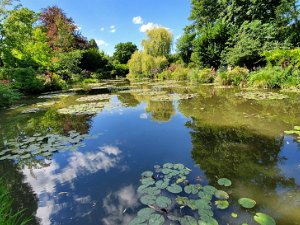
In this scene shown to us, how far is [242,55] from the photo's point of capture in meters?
14.3

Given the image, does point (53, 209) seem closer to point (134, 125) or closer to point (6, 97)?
point (134, 125)

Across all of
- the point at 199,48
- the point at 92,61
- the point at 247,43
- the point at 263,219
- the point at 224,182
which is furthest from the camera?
the point at 92,61

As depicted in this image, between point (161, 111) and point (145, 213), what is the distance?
4950 mm

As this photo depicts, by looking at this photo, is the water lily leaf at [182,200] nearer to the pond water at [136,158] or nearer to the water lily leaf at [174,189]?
the water lily leaf at [174,189]

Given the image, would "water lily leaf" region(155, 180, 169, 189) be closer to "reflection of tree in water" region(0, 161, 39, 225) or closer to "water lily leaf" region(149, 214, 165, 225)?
"water lily leaf" region(149, 214, 165, 225)

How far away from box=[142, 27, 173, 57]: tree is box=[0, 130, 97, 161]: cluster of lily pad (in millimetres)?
21663

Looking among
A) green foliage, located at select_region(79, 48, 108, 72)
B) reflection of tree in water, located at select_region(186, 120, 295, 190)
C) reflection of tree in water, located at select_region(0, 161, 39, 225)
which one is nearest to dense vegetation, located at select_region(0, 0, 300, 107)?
green foliage, located at select_region(79, 48, 108, 72)

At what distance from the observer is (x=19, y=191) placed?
268 cm

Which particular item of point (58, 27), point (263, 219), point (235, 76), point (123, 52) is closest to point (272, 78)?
point (235, 76)

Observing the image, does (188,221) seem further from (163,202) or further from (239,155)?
(239,155)

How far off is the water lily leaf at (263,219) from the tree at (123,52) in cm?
4539

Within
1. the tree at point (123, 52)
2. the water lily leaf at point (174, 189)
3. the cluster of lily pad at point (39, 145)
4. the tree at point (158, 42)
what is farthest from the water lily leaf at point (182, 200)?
the tree at point (123, 52)

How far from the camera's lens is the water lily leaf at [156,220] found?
1.89 meters

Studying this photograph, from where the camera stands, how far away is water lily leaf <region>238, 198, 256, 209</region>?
2.07 metres
